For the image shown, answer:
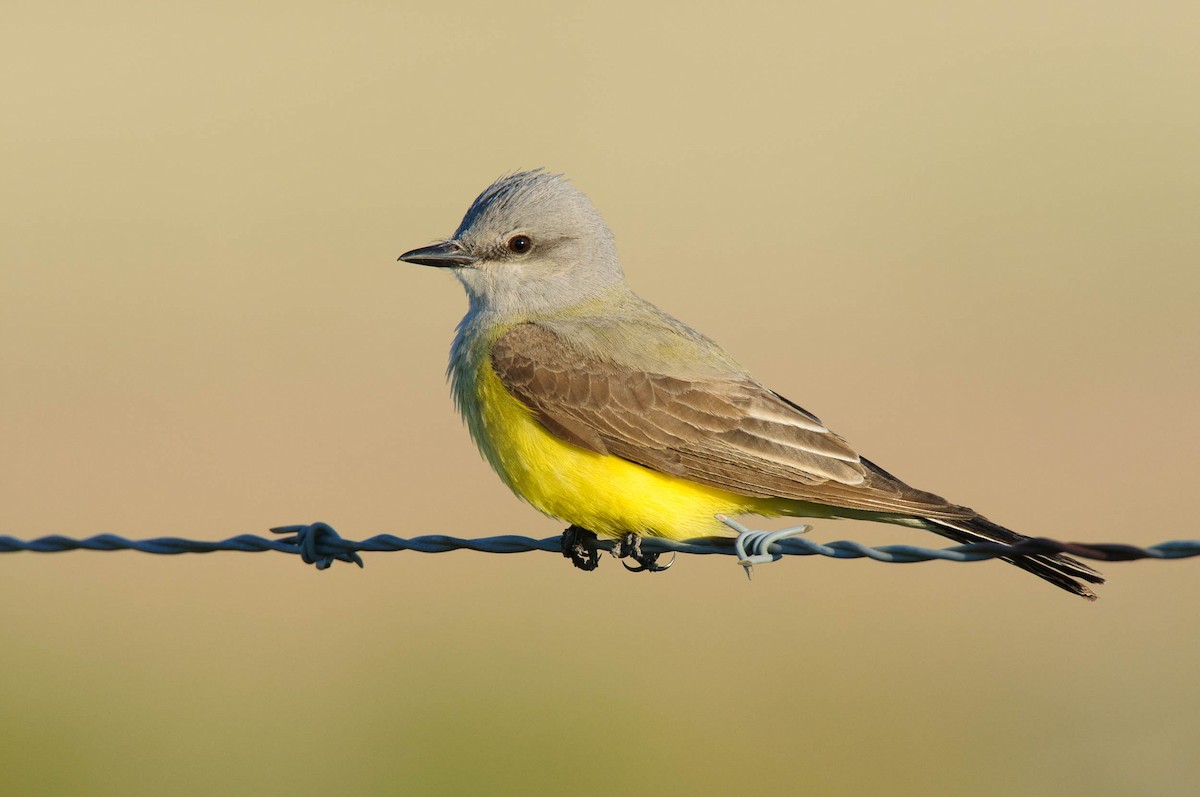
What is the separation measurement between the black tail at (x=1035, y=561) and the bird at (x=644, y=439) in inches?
0.4

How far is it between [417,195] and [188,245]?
2786 mm

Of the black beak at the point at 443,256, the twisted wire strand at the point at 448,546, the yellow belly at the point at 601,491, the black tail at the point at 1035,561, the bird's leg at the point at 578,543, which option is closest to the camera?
the twisted wire strand at the point at 448,546

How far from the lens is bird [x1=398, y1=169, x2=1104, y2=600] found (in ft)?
20.3

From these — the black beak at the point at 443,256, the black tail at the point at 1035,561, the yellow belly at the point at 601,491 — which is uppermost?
the black beak at the point at 443,256

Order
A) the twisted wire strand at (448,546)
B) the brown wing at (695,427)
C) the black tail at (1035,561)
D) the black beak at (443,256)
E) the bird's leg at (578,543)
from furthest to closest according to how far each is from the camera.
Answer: the black beak at (443,256), the bird's leg at (578,543), the brown wing at (695,427), the black tail at (1035,561), the twisted wire strand at (448,546)

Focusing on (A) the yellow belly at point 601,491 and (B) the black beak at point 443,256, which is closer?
(A) the yellow belly at point 601,491

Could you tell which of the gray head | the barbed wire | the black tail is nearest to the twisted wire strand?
the barbed wire

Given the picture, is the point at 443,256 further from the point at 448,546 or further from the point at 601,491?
the point at 448,546

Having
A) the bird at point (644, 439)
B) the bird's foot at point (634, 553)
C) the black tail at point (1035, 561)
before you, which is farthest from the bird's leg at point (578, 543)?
the black tail at point (1035, 561)

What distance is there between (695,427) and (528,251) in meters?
1.51

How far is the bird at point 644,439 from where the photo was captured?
6199 mm

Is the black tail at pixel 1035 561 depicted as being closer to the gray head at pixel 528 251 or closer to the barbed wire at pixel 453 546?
the barbed wire at pixel 453 546

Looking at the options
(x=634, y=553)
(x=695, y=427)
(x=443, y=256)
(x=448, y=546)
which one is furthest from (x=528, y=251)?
(x=448, y=546)

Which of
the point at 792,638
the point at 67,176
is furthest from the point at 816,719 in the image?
the point at 67,176
